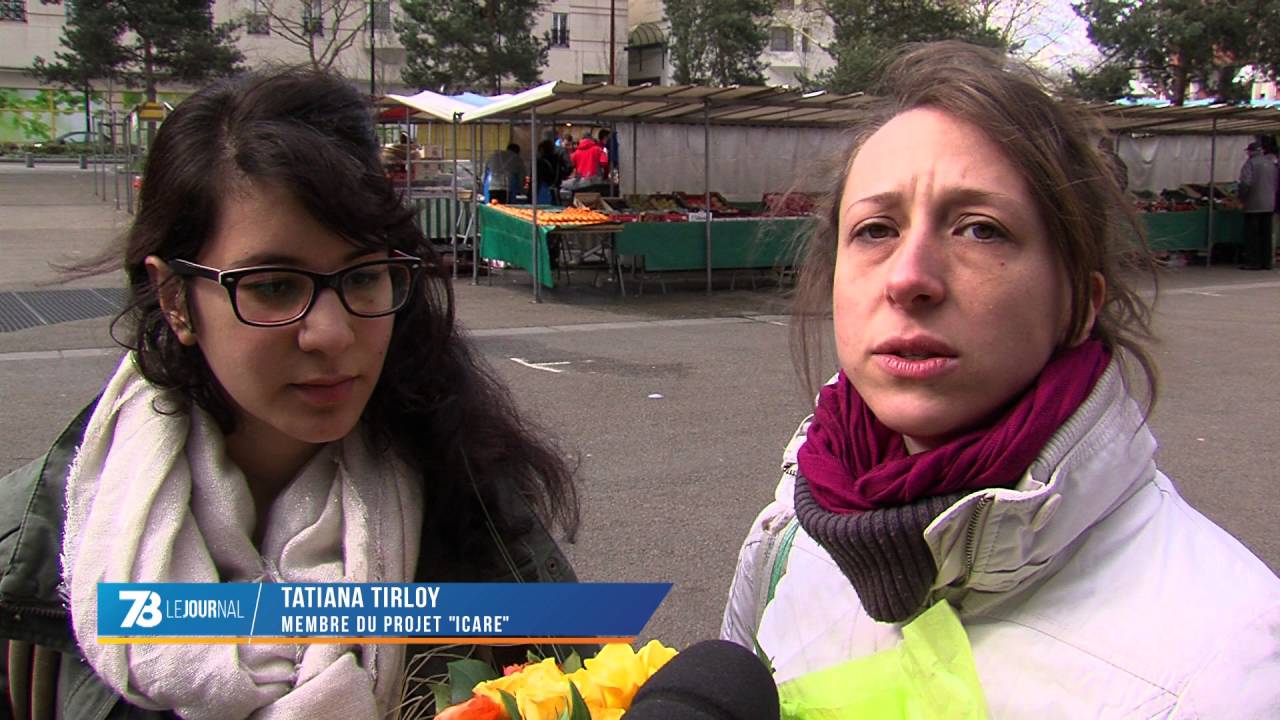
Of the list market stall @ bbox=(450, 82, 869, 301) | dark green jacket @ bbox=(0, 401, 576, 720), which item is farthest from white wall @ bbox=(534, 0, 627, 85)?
dark green jacket @ bbox=(0, 401, 576, 720)

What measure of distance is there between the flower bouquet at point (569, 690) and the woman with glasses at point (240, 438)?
0.29 metres

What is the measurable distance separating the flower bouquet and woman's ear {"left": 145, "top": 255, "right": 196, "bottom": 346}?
65 centimetres

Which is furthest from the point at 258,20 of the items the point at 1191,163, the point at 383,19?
the point at 1191,163

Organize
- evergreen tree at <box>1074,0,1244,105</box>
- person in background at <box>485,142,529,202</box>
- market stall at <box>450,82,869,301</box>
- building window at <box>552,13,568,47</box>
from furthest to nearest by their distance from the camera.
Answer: building window at <box>552,13,568,47</box> → evergreen tree at <box>1074,0,1244,105</box> → person in background at <box>485,142,529,202</box> → market stall at <box>450,82,869,301</box>

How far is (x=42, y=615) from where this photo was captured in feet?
4.05

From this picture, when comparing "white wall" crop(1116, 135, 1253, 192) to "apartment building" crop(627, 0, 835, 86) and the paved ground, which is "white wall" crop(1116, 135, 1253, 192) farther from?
"apartment building" crop(627, 0, 835, 86)

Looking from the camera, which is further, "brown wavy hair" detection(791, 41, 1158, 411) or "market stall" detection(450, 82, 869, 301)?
"market stall" detection(450, 82, 869, 301)

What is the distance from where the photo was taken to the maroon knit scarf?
1.03m

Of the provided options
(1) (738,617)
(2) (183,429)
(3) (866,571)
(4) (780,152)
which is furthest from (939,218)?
(4) (780,152)

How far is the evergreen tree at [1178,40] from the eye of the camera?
73.4 feet

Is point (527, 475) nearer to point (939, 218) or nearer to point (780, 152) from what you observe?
point (939, 218)

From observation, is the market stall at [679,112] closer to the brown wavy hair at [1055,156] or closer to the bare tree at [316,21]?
the brown wavy hair at [1055,156]

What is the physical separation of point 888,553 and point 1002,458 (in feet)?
0.51

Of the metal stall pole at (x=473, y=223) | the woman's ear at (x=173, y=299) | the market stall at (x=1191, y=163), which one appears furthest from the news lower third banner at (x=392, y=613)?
the market stall at (x=1191, y=163)
